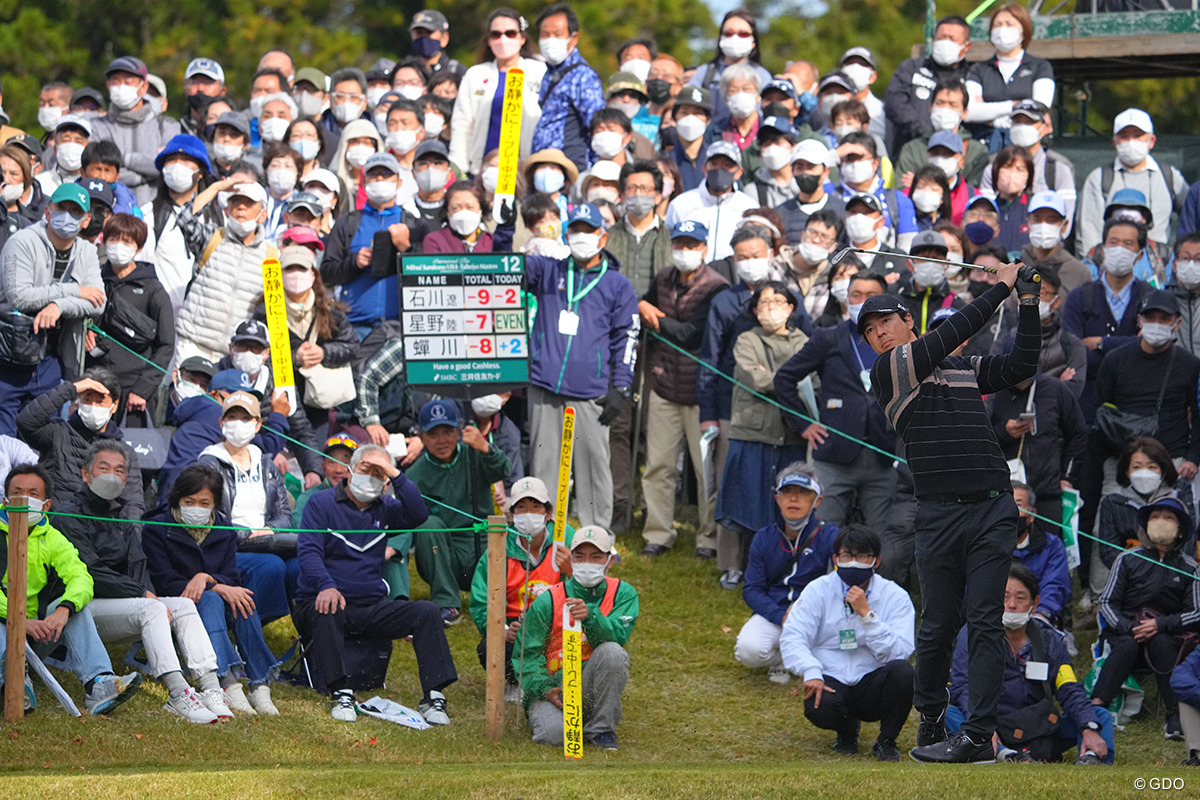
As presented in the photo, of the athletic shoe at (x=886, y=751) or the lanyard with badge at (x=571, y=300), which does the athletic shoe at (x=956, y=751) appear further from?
the lanyard with badge at (x=571, y=300)

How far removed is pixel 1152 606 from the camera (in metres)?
11.3

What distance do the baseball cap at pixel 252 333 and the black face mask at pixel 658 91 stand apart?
6.00m

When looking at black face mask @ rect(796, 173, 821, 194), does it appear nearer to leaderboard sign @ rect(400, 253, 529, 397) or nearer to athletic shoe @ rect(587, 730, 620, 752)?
leaderboard sign @ rect(400, 253, 529, 397)

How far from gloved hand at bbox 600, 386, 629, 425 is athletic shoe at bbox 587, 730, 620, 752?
3.30 metres

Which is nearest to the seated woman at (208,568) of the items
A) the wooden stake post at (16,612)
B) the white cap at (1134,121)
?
the wooden stake post at (16,612)

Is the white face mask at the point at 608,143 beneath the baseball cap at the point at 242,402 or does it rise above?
above

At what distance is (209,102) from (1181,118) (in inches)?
720

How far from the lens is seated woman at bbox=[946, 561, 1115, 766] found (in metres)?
10.3

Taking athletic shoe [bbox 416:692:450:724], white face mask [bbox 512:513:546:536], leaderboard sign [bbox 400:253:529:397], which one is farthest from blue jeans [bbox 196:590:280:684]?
leaderboard sign [bbox 400:253:529:397]

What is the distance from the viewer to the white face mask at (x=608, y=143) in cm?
1523

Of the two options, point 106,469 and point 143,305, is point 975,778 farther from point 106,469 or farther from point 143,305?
point 143,305

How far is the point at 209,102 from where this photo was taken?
55.9 ft

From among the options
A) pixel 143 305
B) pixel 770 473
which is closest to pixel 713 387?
pixel 770 473

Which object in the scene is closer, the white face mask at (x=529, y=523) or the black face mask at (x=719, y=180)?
the white face mask at (x=529, y=523)
